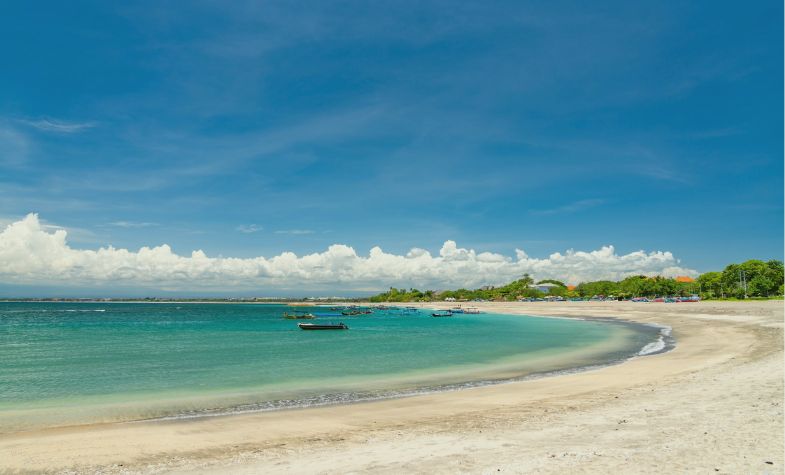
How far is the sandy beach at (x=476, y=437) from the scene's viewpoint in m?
9.18

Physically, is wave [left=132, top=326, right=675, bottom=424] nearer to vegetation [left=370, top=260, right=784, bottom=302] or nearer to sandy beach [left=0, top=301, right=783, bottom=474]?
sandy beach [left=0, top=301, right=783, bottom=474]

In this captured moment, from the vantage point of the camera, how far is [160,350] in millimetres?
39188

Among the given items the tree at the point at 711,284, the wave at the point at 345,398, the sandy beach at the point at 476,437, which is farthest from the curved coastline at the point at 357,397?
the tree at the point at 711,284

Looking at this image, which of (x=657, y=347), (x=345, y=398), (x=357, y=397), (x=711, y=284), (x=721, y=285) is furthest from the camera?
(x=711, y=284)

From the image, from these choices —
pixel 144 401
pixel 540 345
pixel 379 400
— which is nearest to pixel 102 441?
pixel 144 401

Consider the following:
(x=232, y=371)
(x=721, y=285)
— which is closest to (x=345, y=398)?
(x=232, y=371)

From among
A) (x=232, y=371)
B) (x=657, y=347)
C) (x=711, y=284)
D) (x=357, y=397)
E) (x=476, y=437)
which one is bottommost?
(x=232, y=371)

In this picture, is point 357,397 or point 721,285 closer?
point 357,397

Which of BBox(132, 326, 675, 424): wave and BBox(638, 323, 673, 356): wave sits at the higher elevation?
BBox(132, 326, 675, 424): wave

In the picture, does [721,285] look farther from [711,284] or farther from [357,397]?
[357,397]

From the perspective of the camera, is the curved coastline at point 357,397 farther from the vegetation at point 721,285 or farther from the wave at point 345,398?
the vegetation at point 721,285

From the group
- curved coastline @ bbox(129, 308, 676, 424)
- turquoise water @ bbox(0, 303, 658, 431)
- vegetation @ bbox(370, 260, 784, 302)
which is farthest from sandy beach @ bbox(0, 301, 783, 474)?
vegetation @ bbox(370, 260, 784, 302)

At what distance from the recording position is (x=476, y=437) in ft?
37.8

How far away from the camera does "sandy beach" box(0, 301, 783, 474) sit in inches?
361
